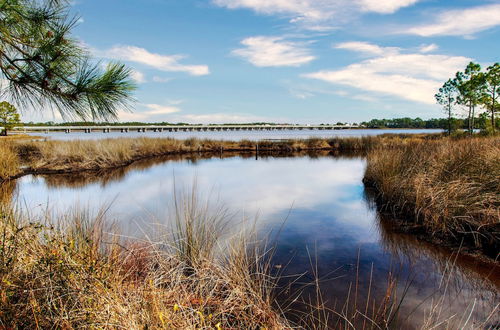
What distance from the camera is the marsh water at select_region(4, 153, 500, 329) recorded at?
399 centimetres

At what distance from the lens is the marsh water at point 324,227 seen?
157 inches

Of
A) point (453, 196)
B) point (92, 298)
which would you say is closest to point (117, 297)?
point (92, 298)

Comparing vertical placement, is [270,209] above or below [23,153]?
below

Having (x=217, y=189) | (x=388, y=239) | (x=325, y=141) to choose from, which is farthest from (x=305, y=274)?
(x=325, y=141)

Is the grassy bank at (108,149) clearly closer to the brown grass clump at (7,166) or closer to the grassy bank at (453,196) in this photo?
the brown grass clump at (7,166)

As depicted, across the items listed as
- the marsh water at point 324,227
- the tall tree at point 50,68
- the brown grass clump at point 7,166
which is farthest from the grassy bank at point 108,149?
the tall tree at point 50,68

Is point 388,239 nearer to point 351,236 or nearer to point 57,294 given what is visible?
point 351,236

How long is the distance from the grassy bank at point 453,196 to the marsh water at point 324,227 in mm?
533

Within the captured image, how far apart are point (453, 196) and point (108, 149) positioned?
17167mm

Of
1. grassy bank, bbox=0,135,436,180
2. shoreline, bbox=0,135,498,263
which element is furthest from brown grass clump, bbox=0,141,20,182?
shoreline, bbox=0,135,498,263

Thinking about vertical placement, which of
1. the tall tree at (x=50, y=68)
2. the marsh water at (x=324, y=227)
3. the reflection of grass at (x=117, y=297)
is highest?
the tall tree at (x=50, y=68)

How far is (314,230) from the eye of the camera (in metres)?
6.88

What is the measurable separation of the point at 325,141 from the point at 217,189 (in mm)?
23351

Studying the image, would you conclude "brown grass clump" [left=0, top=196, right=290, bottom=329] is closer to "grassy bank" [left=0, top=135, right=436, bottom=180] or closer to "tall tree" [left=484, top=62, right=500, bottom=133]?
"grassy bank" [left=0, top=135, right=436, bottom=180]
